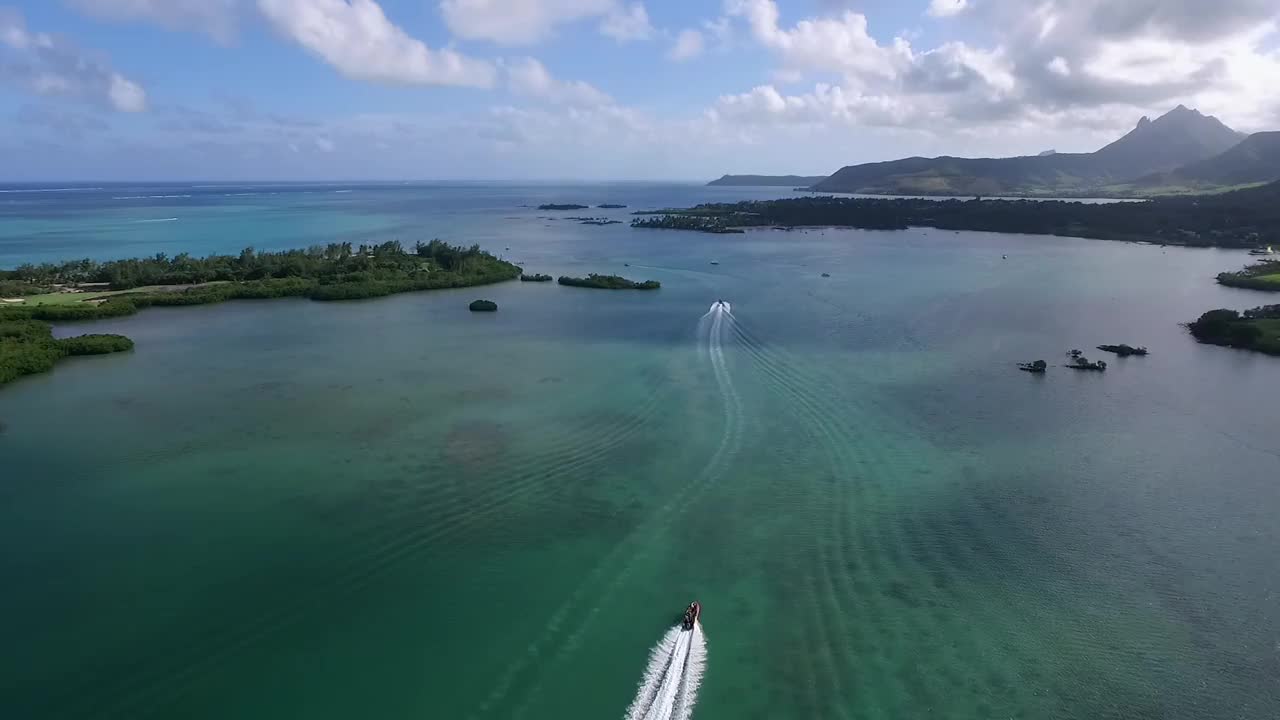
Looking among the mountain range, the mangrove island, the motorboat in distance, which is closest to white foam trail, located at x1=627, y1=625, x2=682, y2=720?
the motorboat in distance

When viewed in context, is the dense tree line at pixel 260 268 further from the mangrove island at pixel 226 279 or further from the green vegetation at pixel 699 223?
the green vegetation at pixel 699 223

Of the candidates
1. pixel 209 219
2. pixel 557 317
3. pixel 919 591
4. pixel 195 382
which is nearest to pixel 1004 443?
pixel 919 591

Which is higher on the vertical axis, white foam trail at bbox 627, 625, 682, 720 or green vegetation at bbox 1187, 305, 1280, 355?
green vegetation at bbox 1187, 305, 1280, 355

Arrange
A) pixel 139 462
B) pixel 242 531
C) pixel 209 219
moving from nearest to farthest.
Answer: pixel 242 531, pixel 139 462, pixel 209 219

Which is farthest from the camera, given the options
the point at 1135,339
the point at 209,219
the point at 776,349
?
the point at 209,219

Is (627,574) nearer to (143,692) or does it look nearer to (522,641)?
(522,641)

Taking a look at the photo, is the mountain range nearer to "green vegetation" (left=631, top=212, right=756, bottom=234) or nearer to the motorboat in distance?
"green vegetation" (left=631, top=212, right=756, bottom=234)
